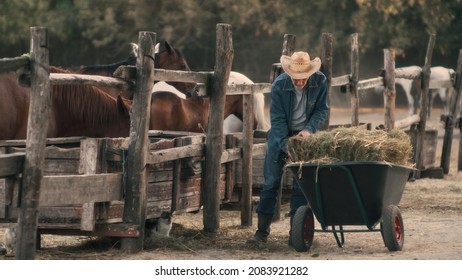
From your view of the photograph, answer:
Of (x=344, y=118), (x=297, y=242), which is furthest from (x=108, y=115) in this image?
(x=344, y=118)

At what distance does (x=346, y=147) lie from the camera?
350 inches

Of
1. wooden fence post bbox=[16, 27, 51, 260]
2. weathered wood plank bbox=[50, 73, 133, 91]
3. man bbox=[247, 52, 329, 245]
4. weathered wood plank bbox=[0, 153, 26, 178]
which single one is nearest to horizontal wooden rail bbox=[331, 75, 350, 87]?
man bbox=[247, 52, 329, 245]

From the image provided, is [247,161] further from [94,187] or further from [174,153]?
[94,187]

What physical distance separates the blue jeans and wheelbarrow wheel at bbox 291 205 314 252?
50cm

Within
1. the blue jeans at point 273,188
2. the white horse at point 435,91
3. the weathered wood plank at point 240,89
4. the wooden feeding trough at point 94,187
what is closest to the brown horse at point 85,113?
the weathered wood plank at point 240,89

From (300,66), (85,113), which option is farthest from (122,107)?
(300,66)

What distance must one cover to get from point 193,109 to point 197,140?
12.9ft

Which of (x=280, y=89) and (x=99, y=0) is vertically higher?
(x=99, y=0)

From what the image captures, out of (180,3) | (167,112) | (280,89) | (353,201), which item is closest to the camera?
(353,201)

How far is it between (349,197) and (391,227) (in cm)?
44

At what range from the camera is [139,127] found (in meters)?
9.02

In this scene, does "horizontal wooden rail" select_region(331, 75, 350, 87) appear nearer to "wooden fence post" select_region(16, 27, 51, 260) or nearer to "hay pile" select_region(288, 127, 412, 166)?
"hay pile" select_region(288, 127, 412, 166)

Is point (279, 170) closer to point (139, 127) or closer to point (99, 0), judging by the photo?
point (139, 127)

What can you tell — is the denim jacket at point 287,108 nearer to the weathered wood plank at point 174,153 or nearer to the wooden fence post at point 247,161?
the weathered wood plank at point 174,153
